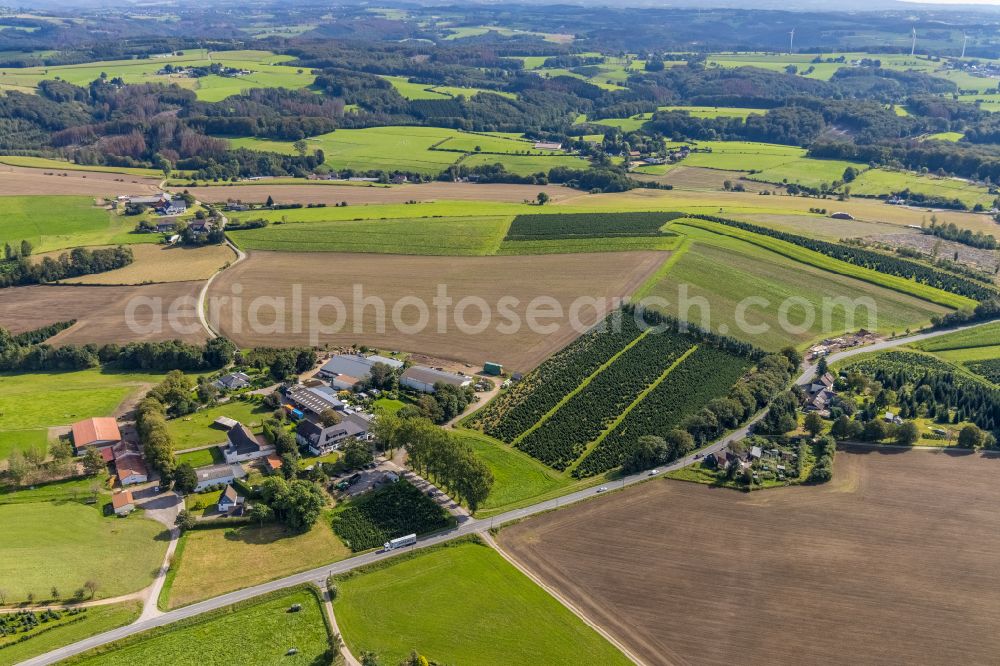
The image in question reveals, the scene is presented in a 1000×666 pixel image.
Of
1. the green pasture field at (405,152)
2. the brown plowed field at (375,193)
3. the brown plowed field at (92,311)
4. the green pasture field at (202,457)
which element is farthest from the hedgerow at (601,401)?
the green pasture field at (405,152)

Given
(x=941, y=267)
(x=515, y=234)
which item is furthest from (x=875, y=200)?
(x=515, y=234)

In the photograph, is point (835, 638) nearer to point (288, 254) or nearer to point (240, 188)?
point (288, 254)

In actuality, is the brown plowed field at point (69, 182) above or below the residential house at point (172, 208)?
above

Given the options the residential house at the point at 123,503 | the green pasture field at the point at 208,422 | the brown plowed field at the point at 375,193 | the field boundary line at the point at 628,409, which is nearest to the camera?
the residential house at the point at 123,503

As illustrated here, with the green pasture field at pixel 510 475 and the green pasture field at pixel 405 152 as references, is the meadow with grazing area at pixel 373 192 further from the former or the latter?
the green pasture field at pixel 510 475

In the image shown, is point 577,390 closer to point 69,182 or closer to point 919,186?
point 919,186
